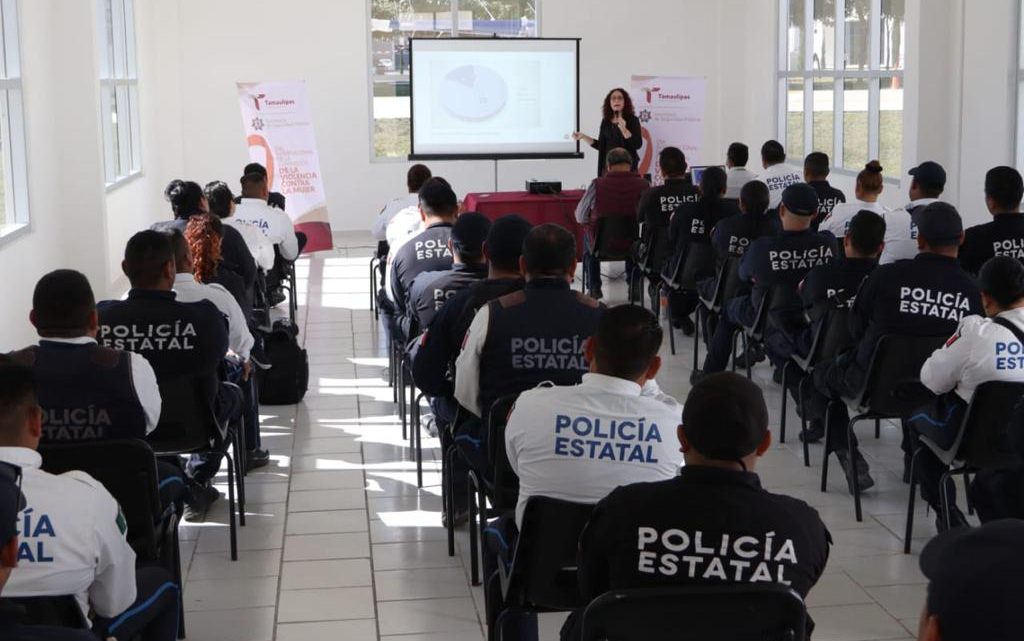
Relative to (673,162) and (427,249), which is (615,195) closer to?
(673,162)

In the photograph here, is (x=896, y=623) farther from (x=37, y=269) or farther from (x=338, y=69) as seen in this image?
(x=338, y=69)

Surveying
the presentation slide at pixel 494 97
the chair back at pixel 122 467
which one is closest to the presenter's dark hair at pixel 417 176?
the presentation slide at pixel 494 97

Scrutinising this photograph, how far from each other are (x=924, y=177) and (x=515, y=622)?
14.5ft

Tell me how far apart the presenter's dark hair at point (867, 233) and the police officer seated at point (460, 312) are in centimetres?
163

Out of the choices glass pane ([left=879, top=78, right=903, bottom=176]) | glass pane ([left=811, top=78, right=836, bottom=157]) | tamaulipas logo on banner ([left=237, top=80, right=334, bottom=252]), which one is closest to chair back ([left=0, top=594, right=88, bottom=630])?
tamaulipas logo on banner ([left=237, top=80, right=334, bottom=252])

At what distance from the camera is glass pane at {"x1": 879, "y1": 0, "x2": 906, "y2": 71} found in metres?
10.6

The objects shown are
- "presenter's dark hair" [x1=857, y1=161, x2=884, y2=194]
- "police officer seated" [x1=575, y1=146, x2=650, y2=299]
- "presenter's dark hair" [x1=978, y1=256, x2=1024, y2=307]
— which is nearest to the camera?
"presenter's dark hair" [x1=978, y1=256, x2=1024, y2=307]

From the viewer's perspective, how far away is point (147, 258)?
166 inches

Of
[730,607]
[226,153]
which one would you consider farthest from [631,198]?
[730,607]

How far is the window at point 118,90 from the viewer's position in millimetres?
10625

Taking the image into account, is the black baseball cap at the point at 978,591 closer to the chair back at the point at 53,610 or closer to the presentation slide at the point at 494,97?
the chair back at the point at 53,610

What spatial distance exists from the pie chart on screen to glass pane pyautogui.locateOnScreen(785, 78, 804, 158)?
2.99m

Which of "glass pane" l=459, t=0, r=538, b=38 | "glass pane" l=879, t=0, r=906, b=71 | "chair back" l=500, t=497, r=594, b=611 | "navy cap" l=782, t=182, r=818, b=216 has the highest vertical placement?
"glass pane" l=459, t=0, r=538, b=38

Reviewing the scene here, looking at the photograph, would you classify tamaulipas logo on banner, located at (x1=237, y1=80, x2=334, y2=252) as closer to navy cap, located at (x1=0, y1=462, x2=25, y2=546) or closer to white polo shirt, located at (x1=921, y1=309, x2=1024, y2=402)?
white polo shirt, located at (x1=921, y1=309, x2=1024, y2=402)
